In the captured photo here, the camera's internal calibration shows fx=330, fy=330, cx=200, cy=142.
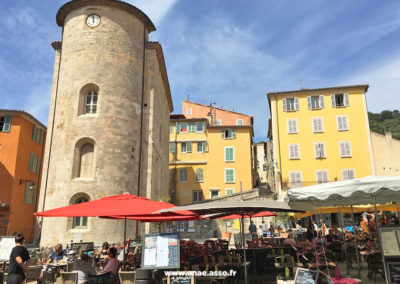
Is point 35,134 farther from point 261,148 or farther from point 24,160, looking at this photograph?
point 261,148

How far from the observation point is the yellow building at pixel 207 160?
3447 centimetres

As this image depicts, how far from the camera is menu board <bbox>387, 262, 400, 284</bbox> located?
5.99 m

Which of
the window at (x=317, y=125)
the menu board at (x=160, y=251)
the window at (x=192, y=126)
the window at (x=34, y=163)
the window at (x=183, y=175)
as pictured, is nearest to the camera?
the menu board at (x=160, y=251)

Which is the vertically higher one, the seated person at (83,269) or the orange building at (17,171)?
the orange building at (17,171)

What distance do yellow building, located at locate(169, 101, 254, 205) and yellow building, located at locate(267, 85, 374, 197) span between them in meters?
6.24

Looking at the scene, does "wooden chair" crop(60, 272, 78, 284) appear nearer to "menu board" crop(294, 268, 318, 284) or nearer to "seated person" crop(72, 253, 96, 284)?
"seated person" crop(72, 253, 96, 284)

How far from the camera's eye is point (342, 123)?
1120 inches

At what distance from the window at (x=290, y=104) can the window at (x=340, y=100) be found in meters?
3.07

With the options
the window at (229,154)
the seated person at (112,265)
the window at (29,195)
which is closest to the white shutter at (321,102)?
the window at (229,154)

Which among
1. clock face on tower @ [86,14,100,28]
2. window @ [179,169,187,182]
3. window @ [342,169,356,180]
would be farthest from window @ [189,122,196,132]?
clock face on tower @ [86,14,100,28]

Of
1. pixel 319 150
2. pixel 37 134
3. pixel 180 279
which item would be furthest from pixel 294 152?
pixel 180 279

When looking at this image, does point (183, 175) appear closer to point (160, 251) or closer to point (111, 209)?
A: point (111, 209)

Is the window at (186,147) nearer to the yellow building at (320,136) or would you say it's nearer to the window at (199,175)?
the window at (199,175)

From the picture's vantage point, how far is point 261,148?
53125mm
